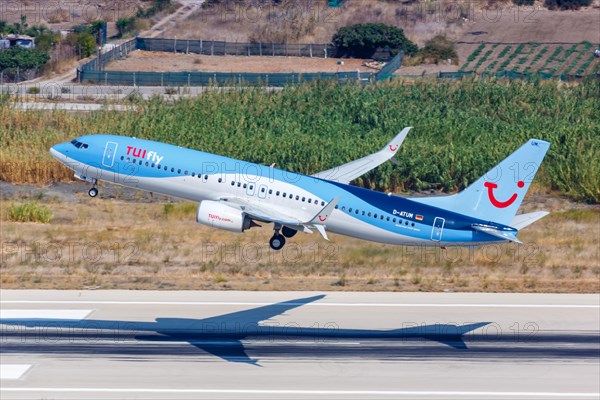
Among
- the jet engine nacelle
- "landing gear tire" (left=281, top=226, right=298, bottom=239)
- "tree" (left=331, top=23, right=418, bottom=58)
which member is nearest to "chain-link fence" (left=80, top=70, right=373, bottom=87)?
"tree" (left=331, top=23, right=418, bottom=58)

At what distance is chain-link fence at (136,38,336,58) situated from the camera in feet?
484

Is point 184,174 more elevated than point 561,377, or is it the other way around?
point 184,174

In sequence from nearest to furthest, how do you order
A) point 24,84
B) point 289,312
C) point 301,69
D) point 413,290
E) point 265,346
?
point 265,346 → point 289,312 → point 413,290 → point 24,84 → point 301,69

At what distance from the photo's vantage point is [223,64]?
5531 inches

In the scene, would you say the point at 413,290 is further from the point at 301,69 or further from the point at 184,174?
the point at 301,69

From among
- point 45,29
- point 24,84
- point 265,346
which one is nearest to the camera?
point 265,346

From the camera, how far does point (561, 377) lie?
49406mm

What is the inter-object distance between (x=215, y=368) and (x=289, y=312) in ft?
32.1

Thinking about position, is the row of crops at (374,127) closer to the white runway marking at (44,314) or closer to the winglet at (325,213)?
the white runway marking at (44,314)

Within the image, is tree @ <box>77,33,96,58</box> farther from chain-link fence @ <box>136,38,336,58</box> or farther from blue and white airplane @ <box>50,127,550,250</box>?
blue and white airplane @ <box>50,127,550,250</box>

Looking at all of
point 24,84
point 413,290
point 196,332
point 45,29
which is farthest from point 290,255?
point 45,29

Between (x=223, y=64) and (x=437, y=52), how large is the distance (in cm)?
2964

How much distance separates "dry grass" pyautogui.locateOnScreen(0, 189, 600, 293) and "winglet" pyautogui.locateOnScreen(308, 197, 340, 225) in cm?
1303

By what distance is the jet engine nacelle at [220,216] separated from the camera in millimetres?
52688
